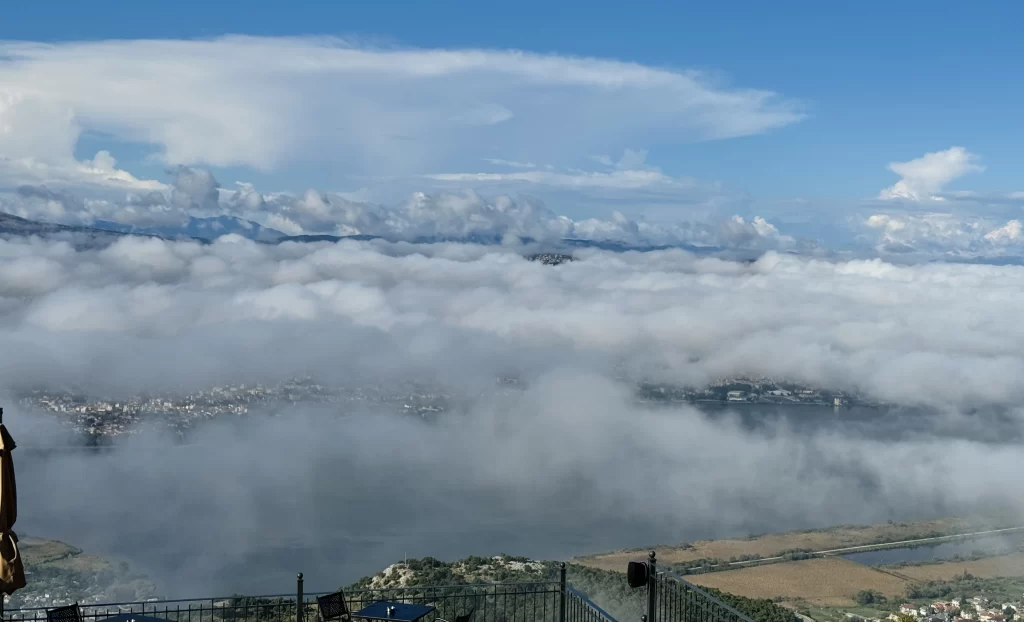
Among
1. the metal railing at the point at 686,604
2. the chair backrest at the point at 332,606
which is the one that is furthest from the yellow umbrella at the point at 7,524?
the metal railing at the point at 686,604

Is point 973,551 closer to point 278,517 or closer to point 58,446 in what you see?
point 278,517

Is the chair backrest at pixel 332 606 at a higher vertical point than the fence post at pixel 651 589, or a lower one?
lower

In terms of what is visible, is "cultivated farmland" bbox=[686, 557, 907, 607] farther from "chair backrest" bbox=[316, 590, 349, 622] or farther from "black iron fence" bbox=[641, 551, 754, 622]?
"chair backrest" bbox=[316, 590, 349, 622]

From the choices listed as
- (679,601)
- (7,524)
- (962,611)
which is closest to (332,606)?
(7,524)

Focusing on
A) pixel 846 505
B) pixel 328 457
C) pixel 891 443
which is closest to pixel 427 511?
pixel 328 457

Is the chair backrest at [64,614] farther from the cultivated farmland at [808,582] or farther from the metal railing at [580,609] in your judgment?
the cultivated farmland at [808,582]

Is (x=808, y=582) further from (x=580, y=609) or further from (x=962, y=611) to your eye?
(x=580, y=609)
